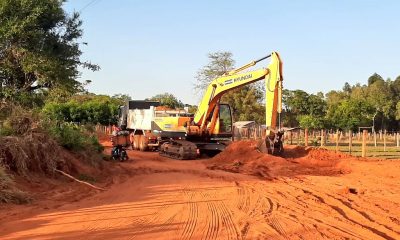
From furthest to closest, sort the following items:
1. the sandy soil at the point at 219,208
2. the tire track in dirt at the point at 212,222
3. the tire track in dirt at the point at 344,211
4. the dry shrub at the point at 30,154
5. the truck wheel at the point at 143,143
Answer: the truck wheel at the point at 143,143
the dry shrub at the point at 30,154
the tire track in dirt at the point at 344,211
the sandy soil at the point at 219,208
the tire track in dirt at the point at 212,222

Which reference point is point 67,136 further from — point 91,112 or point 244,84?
point 91,112

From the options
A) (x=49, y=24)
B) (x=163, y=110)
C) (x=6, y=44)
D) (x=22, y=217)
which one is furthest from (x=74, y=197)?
(x=163, y=110)

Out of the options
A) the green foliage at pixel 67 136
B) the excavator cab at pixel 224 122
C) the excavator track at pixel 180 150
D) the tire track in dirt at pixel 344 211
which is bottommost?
the tire track in dirt at pixel 344 211

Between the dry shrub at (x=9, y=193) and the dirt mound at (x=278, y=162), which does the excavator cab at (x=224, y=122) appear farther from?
the dry shrub at (x=9, y=193)

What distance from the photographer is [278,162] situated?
56.7ft

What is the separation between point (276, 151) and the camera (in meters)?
18.8

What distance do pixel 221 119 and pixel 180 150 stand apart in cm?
323

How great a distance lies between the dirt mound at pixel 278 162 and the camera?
1630 centimetres

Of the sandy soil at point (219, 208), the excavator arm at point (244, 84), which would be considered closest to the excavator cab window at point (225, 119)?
the excavator arm at point (244, 84)

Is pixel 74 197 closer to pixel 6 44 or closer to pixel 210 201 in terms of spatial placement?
pixel 210 201

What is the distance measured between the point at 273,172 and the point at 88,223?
9.69 meters

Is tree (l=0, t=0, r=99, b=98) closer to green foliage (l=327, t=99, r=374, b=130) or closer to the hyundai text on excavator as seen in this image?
the hyundai text on excavator

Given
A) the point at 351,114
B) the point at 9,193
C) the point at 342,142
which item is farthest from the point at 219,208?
the point at 351,114

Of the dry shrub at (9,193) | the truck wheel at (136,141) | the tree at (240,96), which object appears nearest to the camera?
the dry shrub at (9,193)
